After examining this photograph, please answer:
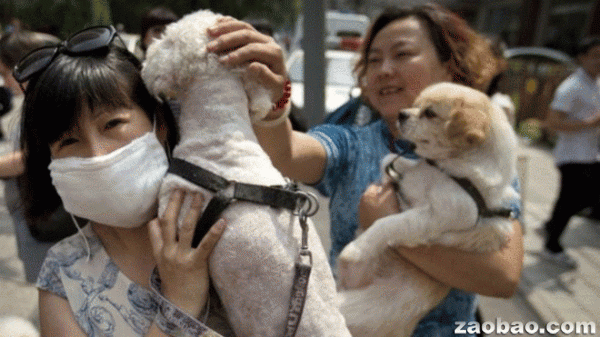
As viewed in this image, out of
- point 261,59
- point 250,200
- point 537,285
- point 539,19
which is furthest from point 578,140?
point 539,19

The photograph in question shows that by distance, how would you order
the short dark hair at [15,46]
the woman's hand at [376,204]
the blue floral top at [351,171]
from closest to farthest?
the woman's hand at [376,204], the blue floral top at [351,171], the short dark hair at [15,46]

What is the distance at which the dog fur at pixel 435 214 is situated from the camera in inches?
56.7

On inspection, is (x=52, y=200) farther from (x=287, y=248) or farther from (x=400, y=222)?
(x=400, y=222)

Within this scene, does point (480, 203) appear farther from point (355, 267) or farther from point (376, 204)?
point (355, 267)

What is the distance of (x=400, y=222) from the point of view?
1487 millimetres

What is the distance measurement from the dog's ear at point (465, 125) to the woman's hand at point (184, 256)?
884mm

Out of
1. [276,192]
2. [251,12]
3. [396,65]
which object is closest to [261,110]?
[276,192]

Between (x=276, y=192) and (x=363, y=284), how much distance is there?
2.42 feet

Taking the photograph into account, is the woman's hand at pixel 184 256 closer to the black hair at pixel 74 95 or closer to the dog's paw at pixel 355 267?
the black hair at pixel 74 95

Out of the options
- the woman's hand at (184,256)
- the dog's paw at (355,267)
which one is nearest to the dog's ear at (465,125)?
the dog's paw at (355,267)

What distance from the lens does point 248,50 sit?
3.50 ft

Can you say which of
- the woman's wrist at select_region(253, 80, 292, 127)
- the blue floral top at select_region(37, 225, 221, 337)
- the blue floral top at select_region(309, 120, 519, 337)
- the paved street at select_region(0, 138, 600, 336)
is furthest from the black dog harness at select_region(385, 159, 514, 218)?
the paved street at select_region(0, 138, 600, 336)

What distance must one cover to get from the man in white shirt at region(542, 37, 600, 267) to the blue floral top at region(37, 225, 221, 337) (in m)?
4.75

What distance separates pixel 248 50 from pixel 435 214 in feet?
2.83
